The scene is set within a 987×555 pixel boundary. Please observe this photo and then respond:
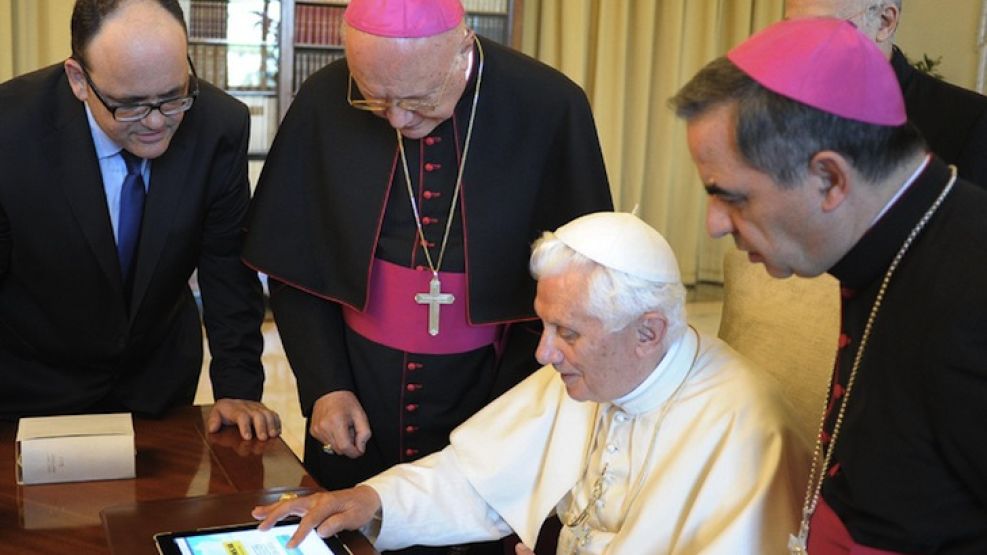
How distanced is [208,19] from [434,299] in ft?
16.8

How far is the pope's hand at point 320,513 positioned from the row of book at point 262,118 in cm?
551

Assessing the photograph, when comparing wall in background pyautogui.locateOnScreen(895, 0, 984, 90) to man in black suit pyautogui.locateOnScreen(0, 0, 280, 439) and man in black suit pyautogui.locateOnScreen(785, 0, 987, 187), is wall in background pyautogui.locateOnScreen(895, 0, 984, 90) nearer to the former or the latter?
man in black suit pyautogui.locateOnScreen(785, 0, 987, 187)

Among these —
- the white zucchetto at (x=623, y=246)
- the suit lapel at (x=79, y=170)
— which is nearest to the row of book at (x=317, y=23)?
the suit lapel at (x=79, y=170)

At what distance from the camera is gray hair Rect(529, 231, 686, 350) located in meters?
2.10

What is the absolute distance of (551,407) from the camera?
2.45 metres

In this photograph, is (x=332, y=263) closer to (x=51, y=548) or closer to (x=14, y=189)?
(x=14, y=189)

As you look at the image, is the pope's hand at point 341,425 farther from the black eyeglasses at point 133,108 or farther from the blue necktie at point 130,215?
the black eyeglasses at point 133,108

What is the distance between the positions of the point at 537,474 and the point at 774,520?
578mm

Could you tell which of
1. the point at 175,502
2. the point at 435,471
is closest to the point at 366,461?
the point at 435,471

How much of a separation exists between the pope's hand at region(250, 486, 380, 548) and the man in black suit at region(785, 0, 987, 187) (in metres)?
1.37

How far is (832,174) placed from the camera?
142 cm

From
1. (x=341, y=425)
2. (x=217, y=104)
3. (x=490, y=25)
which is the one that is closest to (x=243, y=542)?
(x=341, y=425)

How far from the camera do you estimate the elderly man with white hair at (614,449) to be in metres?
2.09

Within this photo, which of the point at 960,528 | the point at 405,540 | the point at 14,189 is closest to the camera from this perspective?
the point at 960,528
